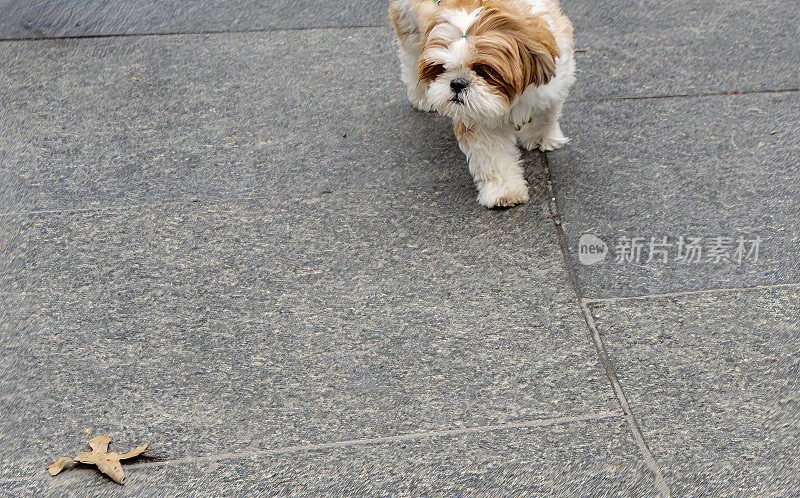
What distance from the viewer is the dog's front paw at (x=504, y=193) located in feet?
13.0

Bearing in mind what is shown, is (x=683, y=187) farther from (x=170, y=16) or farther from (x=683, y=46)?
(x=170, y=16)

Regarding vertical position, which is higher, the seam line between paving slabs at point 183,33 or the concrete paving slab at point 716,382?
the seam line between paving slabs at point 183,33

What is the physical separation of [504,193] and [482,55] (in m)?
0.88

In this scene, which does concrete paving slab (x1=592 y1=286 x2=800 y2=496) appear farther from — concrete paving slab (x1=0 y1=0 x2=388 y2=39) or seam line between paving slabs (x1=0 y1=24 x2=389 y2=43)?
concrete paving slab (x1=0 y1=0 x2=388 y2=39)

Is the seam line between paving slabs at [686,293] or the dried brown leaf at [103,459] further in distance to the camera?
the seam line between paving slabs at [686,293]

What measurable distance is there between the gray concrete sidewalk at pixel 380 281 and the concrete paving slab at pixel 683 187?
17 mm

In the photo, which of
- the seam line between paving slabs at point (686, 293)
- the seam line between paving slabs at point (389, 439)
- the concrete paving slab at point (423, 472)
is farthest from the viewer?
the seam line between paving slabs at point (686, 293)

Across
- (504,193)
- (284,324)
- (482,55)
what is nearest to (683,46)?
(504,193)

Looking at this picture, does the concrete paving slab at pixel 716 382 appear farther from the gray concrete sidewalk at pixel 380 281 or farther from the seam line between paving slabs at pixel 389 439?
the seam line between paving slabs at pixel 389 439

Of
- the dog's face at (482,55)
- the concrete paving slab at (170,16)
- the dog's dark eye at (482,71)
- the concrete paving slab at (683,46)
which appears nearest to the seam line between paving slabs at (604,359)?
the dog's face at (482,55)

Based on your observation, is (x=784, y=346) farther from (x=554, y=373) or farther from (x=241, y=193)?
(x=241, y=193)

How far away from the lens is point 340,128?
15.5 feet

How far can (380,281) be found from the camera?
3592 millimetres

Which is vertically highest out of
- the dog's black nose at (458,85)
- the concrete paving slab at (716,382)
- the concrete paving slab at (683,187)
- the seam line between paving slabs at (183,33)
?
the dog's black nose at (458,85)
